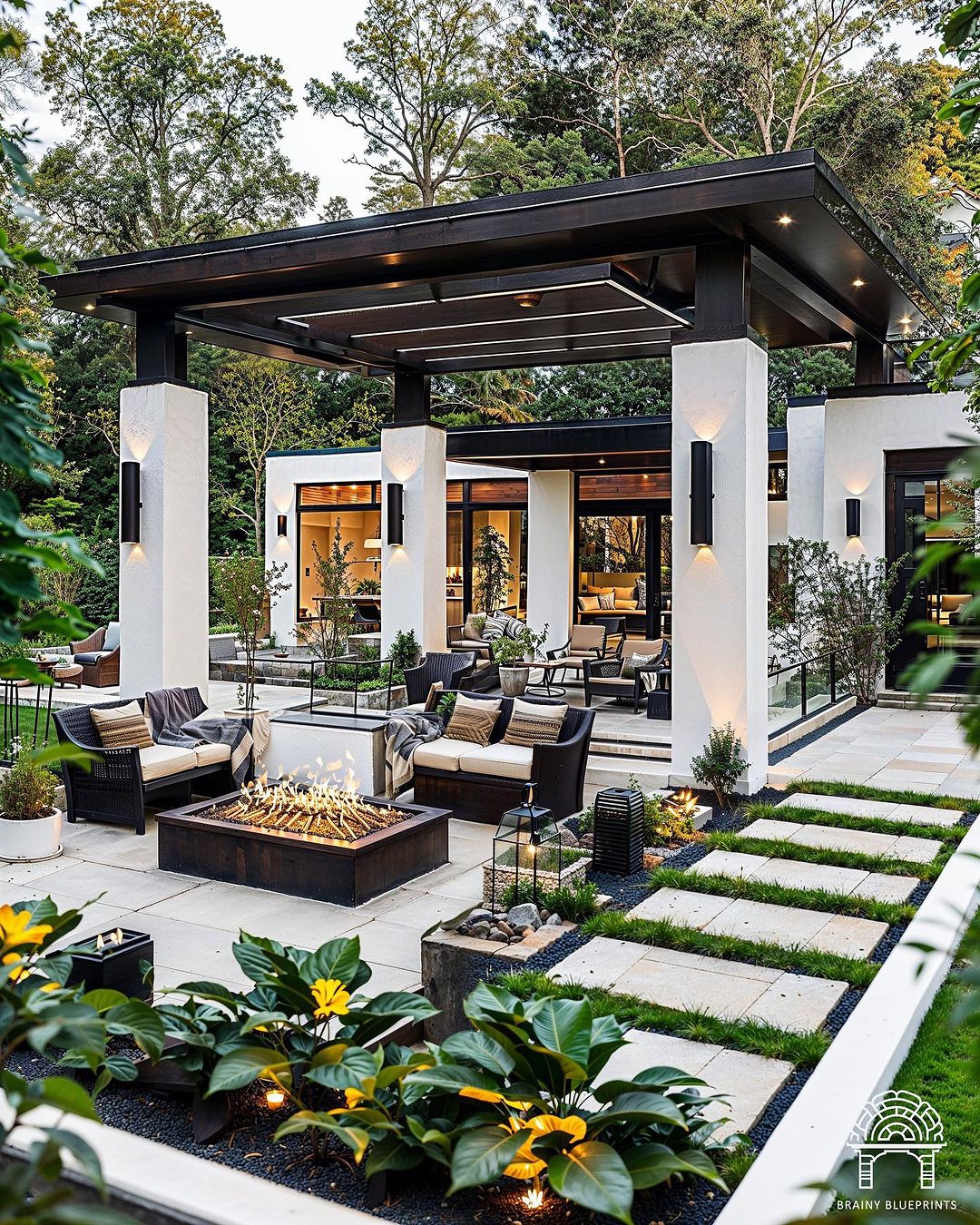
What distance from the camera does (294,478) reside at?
2039 cm

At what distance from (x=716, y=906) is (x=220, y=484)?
2430cm

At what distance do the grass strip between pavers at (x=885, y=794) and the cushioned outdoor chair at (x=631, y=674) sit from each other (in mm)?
3501

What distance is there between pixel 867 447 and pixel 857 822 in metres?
7.52

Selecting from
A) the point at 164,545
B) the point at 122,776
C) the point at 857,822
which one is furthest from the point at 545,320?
the point at 122,776

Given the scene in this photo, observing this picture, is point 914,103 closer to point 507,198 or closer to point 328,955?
point 507,198

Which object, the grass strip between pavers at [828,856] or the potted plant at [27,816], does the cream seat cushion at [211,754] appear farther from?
the grass strip between pavers at [828,856]

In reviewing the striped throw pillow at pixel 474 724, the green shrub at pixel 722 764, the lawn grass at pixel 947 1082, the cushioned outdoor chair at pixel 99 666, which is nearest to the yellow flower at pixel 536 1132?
the lawn grass at pixel 947 1082

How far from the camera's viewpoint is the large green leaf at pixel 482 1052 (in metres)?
2.78

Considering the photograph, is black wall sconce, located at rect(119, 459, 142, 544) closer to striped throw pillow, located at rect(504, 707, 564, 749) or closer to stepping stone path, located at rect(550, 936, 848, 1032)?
striped throw pillow, located at rect(504, 707, 564, 749)

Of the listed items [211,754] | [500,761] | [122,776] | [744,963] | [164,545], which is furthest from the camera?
[164,545]

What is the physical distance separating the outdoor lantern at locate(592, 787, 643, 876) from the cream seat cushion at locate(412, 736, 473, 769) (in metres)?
1.99

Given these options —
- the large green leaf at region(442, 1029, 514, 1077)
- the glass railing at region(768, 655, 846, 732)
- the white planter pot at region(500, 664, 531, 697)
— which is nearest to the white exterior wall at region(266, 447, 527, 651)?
the white planter pot at region(500, 664, 531, 697)

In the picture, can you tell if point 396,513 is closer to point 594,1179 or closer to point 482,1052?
point 482,1052

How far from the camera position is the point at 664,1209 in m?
2.78
